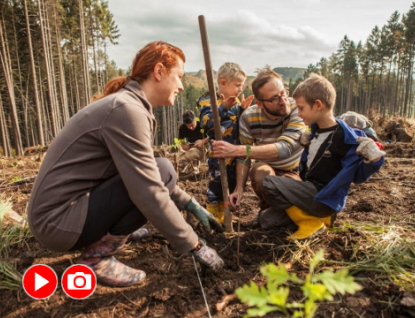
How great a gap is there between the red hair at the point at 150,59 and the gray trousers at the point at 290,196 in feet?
3.84

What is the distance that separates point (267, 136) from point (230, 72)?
0.78 metres

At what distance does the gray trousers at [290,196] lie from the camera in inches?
83.5

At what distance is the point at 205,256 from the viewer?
5.44ft

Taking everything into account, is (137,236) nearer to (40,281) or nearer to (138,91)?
(40,281)

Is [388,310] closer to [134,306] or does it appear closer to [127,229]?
[134,306]

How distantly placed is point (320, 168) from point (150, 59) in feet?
4.74

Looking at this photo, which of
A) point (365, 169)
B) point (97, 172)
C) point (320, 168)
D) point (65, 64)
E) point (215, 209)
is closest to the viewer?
point (97, 172)

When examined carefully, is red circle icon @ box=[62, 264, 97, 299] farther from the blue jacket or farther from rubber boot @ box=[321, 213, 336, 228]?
rubber boot @ box=[321, 213, 336, 228]

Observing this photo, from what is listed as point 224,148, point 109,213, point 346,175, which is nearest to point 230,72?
point 224,148

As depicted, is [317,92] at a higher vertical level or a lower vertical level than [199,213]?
higher

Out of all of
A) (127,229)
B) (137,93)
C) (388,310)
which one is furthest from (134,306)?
(388,310)

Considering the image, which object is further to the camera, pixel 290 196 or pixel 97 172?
pixel 290 196

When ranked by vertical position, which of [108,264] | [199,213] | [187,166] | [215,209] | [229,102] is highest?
[229,102]

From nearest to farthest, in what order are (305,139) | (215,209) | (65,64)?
(305,139)
(215,209)
(65,64)
